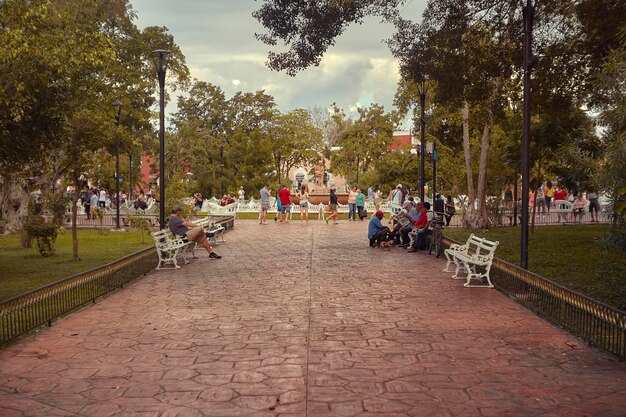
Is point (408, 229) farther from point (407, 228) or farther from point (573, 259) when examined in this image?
point (573, 259)

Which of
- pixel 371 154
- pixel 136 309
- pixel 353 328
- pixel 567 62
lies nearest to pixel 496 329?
pixel 353 328

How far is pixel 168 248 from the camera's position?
13836 mm

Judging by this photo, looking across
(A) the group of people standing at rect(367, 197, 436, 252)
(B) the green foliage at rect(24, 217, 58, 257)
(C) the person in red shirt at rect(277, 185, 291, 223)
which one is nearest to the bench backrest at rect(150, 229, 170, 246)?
(B) the green foliage at rect(24, 217, 58, 257)

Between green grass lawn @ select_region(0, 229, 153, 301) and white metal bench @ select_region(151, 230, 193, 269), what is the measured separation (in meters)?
1.48

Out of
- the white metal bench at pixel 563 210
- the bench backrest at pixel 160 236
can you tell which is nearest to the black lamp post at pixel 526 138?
the bench backrest at pixel 160 236


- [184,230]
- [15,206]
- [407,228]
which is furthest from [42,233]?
[407,228]

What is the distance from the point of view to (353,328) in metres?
8.03

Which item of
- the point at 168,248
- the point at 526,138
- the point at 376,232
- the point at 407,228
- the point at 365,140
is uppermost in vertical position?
the point at 365,140

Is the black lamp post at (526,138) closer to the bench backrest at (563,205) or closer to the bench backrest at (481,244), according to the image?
the bench backrest at (481,244)

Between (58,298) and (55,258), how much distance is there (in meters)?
8.30

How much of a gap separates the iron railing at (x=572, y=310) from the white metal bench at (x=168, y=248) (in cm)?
651

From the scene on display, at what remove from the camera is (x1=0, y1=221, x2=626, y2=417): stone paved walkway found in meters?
5.38

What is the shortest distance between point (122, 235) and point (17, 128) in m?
12.6

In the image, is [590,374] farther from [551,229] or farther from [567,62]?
[551,229]
